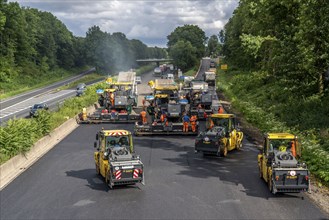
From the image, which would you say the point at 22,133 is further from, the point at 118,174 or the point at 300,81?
the point at 300,81

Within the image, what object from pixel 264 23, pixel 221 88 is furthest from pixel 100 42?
pixel 264 23

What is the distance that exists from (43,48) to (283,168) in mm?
119905

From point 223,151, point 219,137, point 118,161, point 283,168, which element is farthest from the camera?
point 223,151

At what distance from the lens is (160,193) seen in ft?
59.7

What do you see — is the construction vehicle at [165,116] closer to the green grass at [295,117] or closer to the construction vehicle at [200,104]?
the construction vehicle at [200,104]

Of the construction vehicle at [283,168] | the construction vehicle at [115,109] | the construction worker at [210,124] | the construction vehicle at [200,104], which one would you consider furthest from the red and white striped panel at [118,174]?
the construction vehicle at [200,104]

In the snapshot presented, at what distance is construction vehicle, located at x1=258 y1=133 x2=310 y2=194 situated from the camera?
16.7 metres

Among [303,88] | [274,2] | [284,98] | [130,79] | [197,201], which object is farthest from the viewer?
[130,79]

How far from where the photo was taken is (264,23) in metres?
49.8

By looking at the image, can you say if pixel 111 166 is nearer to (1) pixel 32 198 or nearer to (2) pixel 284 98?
(1) pixel 32 198

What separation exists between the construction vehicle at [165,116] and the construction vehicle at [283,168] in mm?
13696

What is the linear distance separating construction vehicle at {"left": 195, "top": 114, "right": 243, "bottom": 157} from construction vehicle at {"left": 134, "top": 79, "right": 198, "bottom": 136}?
557cm

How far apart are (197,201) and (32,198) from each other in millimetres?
A: 6897

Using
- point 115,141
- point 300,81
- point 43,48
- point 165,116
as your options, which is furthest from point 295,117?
point 43,48
